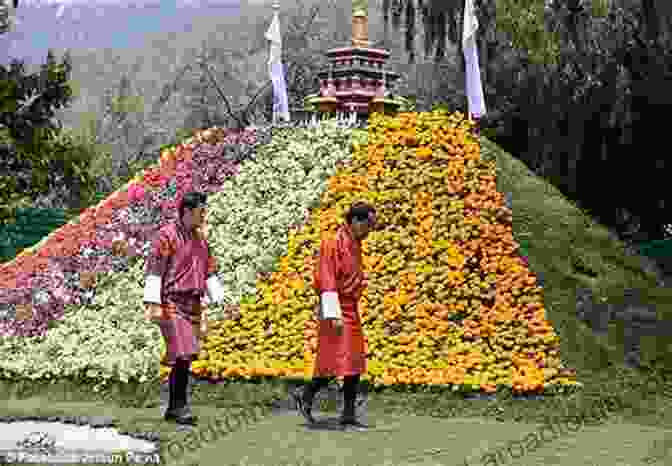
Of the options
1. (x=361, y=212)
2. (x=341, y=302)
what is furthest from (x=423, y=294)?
(x=361, y=212)

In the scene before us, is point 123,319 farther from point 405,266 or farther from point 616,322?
point 616,322

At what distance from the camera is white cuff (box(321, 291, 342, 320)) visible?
8234 millimetres

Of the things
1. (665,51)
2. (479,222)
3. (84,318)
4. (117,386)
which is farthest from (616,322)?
Result: (665,51)

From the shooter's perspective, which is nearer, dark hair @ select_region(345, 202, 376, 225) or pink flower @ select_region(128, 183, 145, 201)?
dark hair @ select_region(345, 202, 376, 225)

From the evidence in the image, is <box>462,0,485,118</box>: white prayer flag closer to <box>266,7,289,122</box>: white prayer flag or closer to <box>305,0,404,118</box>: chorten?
<box>305,0,404,118</box>: chorten

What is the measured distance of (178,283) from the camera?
28.0 feet

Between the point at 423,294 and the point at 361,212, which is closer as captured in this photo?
the point at 361,212

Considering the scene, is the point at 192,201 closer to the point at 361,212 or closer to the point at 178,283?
the point at 178,283

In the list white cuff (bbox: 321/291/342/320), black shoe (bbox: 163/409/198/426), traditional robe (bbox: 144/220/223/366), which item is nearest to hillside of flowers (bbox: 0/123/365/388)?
black shoe (bbox: 163/409/198/426)

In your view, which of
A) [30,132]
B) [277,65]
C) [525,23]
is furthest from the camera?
[277,65]

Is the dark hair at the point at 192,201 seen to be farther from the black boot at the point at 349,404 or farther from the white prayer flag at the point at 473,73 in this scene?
the white prayer flag at the point at 473,73

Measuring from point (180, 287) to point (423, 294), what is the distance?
173 inches

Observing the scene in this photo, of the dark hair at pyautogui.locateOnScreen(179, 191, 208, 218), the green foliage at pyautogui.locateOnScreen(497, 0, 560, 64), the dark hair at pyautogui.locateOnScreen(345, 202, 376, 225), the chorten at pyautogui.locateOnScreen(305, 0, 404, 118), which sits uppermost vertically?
the chorten at pyautogui.locateOnScreen(305, 0, 404, 118)

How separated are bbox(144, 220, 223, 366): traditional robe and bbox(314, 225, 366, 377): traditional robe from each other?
42.4 inches
